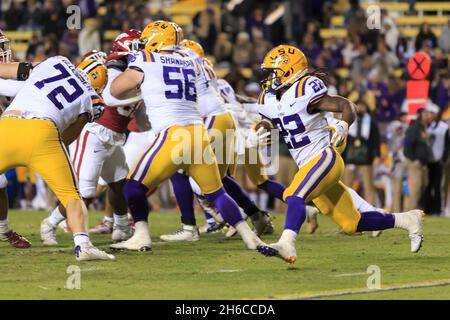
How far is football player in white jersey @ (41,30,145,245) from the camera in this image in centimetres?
1046

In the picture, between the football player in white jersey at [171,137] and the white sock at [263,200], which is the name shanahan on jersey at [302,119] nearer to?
the football player in white jersey at [171,137]

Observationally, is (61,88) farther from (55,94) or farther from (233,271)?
(233,271)

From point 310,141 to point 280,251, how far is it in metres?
1.02

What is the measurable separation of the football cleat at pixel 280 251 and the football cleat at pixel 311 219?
116 inches

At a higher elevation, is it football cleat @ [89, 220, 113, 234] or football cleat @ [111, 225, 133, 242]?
football cleat @ [111, 225, 133, 242]

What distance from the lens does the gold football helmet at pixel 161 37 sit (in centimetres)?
961

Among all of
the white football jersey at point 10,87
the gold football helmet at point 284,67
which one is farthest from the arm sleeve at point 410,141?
the white football jersey at point 10,87

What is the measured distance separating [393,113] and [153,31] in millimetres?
7904

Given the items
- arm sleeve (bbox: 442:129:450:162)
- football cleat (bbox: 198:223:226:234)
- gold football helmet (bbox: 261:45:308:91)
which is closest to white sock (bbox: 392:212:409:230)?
gold football helmet (bbox: 261:45:308:91)

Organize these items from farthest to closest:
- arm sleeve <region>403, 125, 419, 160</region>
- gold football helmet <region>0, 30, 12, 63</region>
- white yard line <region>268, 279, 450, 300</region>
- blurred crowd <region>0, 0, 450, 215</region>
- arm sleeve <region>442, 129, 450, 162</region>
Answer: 1. blurred crowd <region>0, 0, 450, 215</region>
2. arm sleeve <region>442, 129, 450, 162</region>
3. arm sleeve <region>403, 125, 419, 160</region>
4. gold football helmet <region>0, 30, 12, 63</region>
5. white yard line <region>268, 279, 450, 300</region>

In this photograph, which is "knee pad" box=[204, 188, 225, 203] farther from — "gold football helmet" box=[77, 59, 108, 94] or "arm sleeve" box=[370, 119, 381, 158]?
"arm sleeve" box=[370, 119, 381, 158]

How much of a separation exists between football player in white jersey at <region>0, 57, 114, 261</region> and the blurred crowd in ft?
22.7
